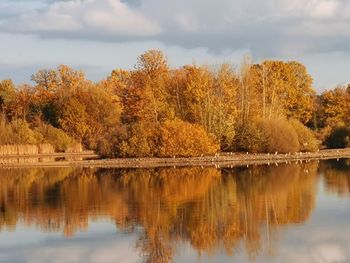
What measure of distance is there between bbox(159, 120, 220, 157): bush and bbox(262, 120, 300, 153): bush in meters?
4.94

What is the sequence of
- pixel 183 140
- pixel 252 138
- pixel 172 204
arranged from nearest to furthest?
1. pixel 172 204
2. pixel 183 140
3. pixel 252 138

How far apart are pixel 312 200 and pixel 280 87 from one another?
1647 inches

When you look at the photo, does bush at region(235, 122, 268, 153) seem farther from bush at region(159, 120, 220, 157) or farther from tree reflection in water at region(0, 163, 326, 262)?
tree reflection in water at region(0, 163, 326, 262)

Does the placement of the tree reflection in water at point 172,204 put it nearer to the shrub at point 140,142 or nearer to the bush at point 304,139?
the shrub at point 140,142

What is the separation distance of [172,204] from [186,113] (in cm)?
3362

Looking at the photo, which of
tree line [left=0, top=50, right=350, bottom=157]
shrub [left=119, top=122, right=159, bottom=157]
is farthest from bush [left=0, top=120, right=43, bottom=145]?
shrub [left=119, top=122, right=159, bottom=157]

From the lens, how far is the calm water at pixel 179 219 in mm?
16875

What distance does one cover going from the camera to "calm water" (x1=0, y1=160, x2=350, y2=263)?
1688cm

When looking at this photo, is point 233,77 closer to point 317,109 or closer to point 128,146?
point 128,146

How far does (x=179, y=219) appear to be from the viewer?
2169 centimetres

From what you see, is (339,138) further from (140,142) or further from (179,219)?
(179,219)

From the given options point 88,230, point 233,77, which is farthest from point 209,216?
point 233,77

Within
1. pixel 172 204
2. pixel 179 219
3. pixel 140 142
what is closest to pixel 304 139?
pixel 140 142

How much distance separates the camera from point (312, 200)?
84.8 feet
